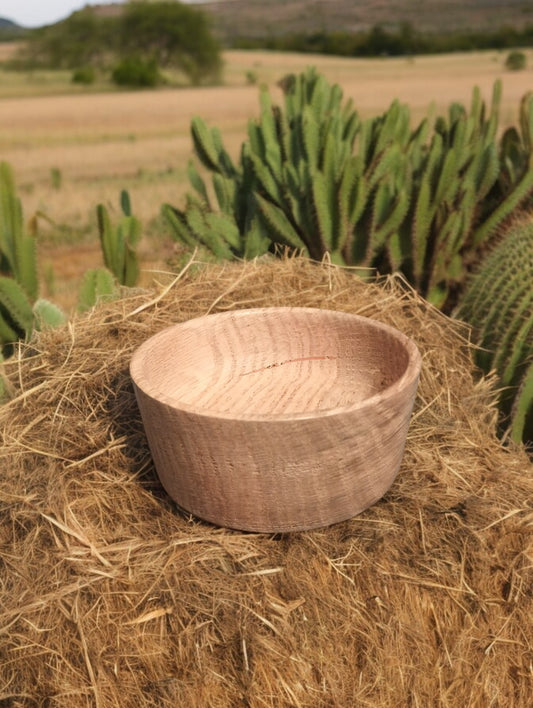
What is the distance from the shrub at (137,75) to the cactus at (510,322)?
27367 mm

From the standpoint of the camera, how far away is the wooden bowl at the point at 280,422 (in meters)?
1.00

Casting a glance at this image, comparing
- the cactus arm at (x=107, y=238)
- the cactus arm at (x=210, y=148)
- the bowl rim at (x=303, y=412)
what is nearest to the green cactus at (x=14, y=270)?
the cactus arm at (x=107, y=238)

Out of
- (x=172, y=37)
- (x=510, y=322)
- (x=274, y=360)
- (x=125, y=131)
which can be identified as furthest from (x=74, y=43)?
(x=274, y=360)

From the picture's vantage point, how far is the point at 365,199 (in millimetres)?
2289

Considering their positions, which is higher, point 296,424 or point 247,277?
point 296,424

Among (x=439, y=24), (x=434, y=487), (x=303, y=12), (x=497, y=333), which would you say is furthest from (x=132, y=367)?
(x=303, y=12)

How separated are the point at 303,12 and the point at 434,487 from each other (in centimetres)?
5626

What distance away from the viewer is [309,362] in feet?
4.85

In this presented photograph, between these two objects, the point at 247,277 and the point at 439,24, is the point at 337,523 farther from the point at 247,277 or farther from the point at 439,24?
the point at 439,24

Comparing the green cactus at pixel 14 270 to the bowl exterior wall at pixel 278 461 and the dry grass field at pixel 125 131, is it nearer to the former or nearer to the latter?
the dry grass field at pixel 125 131

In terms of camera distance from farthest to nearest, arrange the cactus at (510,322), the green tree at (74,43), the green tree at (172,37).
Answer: the green tree at (74,43) < the green tree at (172,37) < the cactus at (510,322)

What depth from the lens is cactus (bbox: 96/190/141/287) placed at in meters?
2.37

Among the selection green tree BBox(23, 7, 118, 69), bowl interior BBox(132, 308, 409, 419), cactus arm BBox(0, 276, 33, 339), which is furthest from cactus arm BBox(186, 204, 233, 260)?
green tree BBox(23, 7, 118, 69)

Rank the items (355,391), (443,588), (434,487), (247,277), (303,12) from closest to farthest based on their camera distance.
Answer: (443,588)
(434,487)
(355,391)
(247,277)
(303,12)
